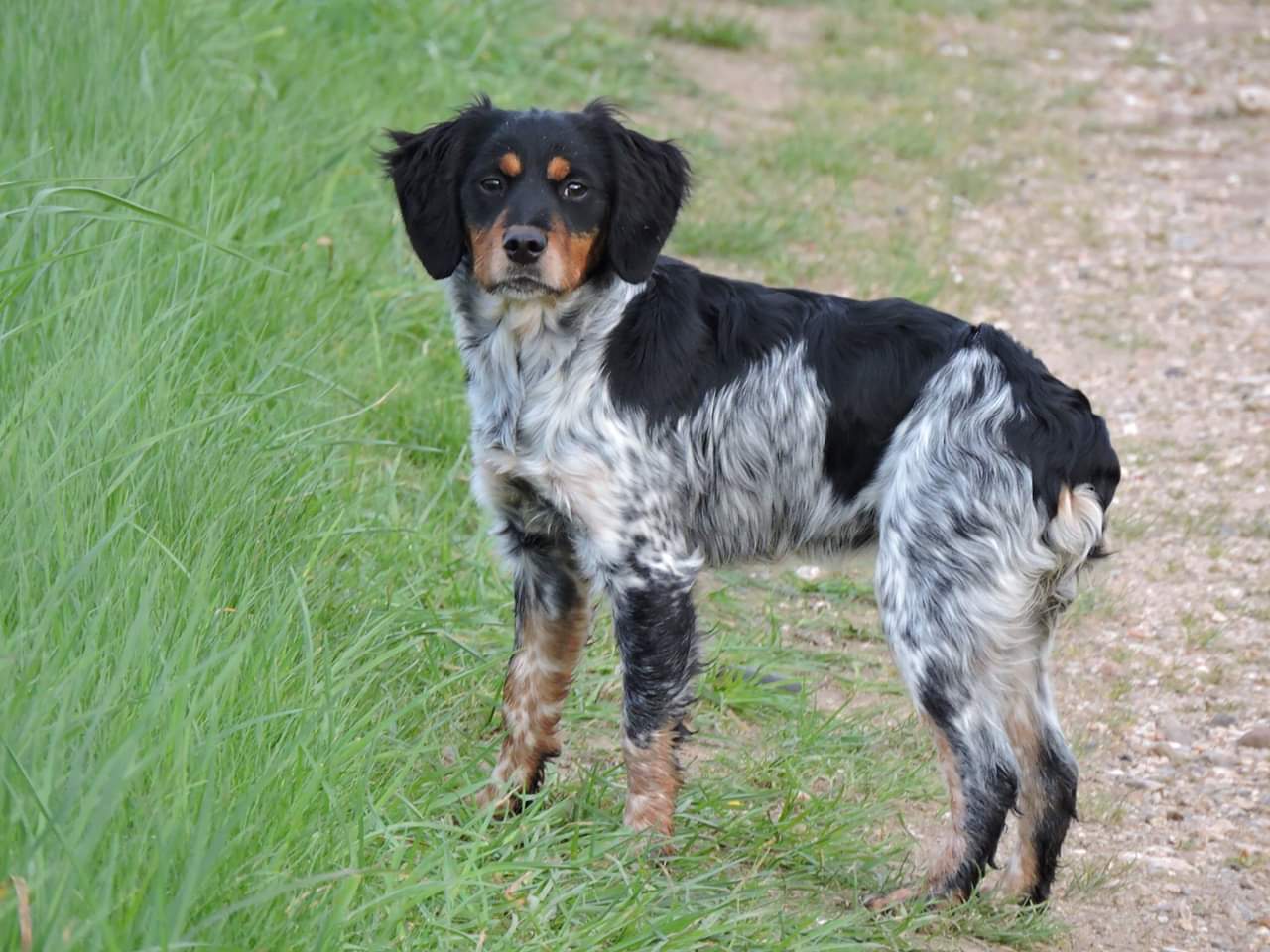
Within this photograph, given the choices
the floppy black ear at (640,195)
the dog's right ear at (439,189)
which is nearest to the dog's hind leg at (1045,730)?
the floppy black ear at (640,195)

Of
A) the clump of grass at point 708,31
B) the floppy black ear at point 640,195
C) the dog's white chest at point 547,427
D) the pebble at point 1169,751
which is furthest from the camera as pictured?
the clump of grass at point 708,31

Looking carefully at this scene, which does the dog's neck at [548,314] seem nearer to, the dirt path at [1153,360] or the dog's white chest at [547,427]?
the dog's white chest at [547,427]

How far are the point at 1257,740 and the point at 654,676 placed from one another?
1856mm

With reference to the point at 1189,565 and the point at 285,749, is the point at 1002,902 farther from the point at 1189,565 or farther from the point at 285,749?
the point at 1189,565

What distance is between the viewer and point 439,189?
400 cm

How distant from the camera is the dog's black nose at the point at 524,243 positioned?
375 centimetres

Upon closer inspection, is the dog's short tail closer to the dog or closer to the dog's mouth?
the dog

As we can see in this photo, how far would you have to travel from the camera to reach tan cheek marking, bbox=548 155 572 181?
391 centimetres

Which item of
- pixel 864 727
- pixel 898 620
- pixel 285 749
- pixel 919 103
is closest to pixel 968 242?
pixel 919 103

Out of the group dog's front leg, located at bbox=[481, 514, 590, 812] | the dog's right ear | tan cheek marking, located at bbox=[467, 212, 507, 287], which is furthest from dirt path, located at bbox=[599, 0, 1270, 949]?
the dog's right ear

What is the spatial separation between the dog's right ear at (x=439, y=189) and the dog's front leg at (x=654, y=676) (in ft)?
2.93

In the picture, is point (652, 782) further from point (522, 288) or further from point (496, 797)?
point (522, 288)

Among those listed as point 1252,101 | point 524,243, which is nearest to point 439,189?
point 524,243

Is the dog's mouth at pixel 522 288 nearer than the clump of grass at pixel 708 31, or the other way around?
Result: the dog's mouth at pixel 522 288
